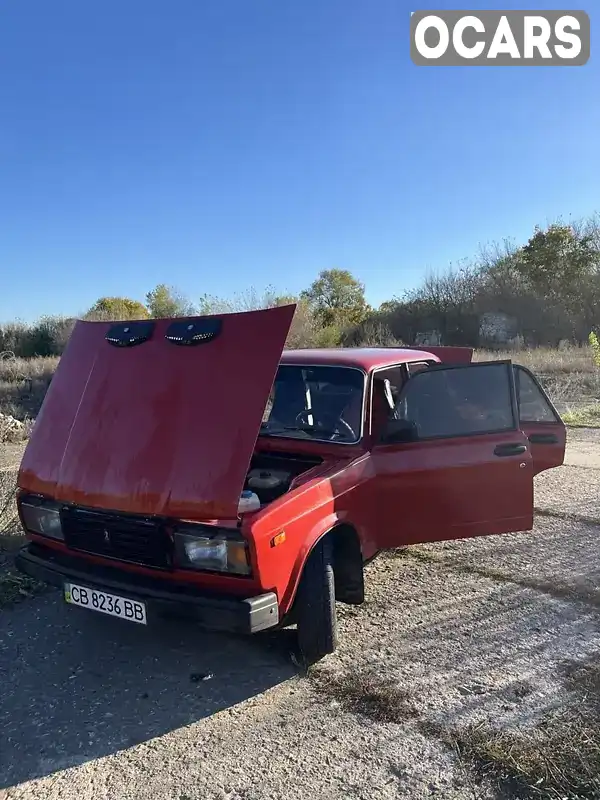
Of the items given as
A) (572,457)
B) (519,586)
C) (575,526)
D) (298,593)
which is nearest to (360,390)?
(298,593)

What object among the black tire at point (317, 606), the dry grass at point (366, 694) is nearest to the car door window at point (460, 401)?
the black tire at point (317, 606)

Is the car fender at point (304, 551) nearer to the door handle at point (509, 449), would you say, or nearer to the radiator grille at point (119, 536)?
the radiator grille at point (119, 536)

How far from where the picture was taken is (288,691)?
3.24 meters

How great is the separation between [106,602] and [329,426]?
192 cm

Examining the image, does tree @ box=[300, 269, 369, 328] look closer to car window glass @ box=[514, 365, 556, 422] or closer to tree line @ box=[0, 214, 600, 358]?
tree line @ box=[0, 214, 600, 358]

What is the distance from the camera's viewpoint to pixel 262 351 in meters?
3.29

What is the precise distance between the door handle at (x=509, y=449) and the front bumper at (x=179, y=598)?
6.93ft

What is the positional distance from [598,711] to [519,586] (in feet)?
5.17

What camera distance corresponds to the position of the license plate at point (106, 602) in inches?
125

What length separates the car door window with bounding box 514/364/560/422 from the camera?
5555 millimetres

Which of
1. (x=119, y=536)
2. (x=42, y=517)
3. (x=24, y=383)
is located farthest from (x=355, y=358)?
(x=24, y=383)

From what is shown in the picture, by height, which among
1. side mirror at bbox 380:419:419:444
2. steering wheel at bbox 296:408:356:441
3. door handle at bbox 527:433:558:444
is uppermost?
steering wheel at bbox 296:408:356:441

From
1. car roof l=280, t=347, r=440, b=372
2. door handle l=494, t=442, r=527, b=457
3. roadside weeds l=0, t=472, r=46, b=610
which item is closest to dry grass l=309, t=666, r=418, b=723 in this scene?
door handle l=494, t=442, r=527, b=457

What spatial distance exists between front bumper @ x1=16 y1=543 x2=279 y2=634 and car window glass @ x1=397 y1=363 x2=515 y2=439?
1.82 m
